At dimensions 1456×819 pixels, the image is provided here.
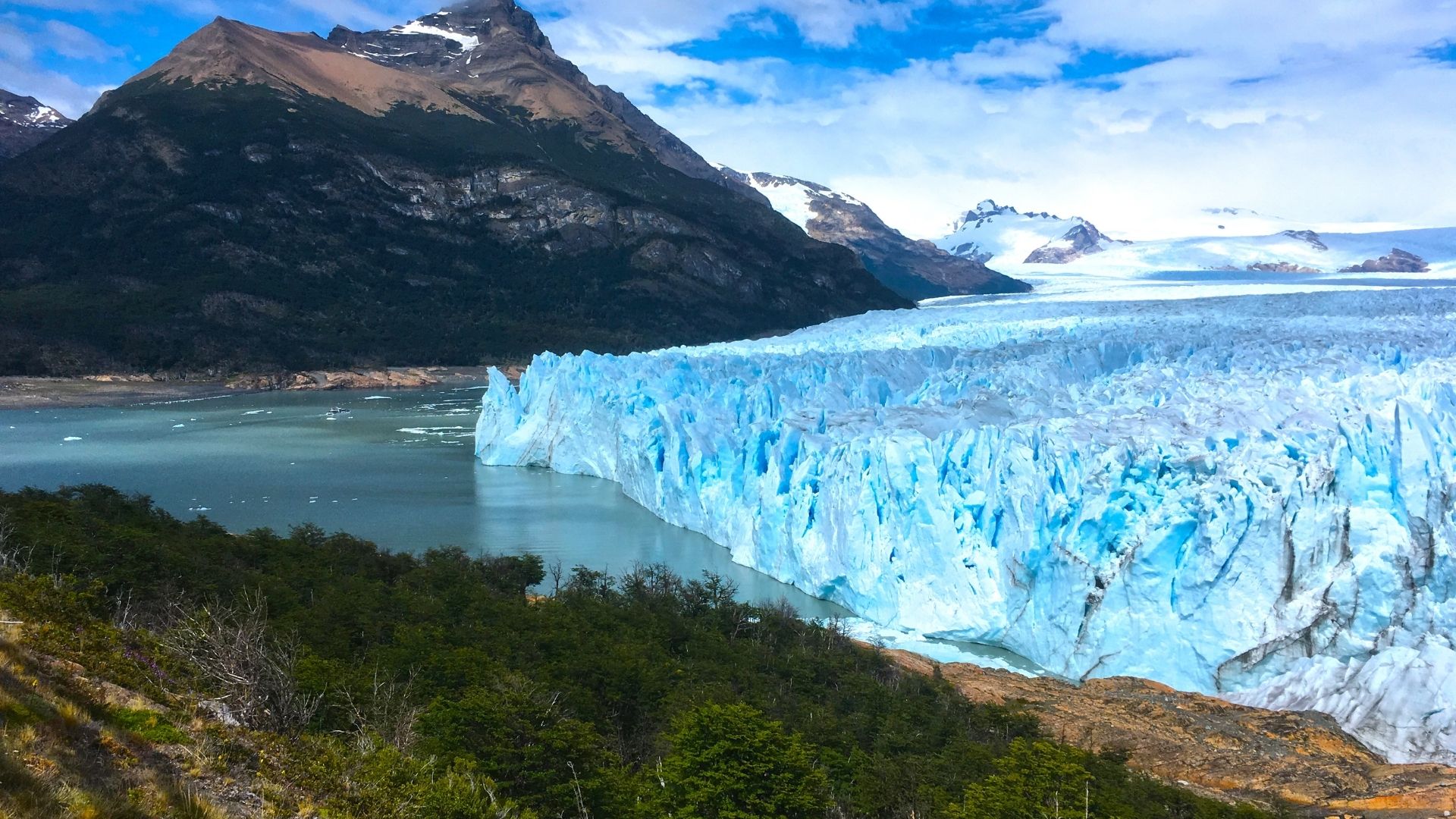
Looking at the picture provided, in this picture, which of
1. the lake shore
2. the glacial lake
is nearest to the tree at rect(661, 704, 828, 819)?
the glacial lake

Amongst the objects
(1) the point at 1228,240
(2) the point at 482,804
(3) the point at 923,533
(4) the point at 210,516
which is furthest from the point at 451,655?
(1) the point at 1228,240

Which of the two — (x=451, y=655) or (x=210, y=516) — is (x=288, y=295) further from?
(x=451, y=655)

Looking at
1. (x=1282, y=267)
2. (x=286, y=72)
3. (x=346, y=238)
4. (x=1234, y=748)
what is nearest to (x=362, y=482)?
(x=1234, y=748)

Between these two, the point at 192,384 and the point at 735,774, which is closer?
the point at 735,774

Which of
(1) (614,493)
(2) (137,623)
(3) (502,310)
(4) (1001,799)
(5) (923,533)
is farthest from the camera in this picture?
(3) (502,310)

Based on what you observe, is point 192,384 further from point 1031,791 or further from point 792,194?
point 792,194

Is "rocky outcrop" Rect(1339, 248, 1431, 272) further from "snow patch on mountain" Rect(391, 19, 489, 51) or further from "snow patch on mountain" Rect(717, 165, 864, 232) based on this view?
"snow patch on mountain" Rect(391, 19, 489, 51)
